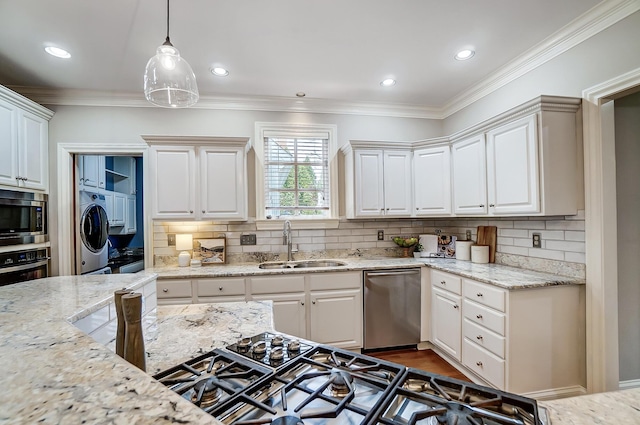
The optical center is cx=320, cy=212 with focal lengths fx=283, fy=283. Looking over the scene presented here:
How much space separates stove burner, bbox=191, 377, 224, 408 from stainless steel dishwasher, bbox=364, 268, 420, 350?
2314 millimetres

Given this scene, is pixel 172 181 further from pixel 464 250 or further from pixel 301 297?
pixel 464 250

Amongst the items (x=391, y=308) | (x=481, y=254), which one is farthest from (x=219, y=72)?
(x=481, y=254)

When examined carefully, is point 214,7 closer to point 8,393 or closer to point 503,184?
point 8,393

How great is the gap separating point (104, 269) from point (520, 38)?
5.30m

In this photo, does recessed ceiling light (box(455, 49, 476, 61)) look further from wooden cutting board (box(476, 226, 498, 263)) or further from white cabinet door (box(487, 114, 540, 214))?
wooden cutting board (box(476, 226, 498, 263))

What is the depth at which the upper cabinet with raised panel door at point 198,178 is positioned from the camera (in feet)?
9.67

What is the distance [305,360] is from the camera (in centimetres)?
92

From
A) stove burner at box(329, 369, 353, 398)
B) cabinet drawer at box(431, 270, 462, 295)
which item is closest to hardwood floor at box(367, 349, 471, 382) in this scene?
cabinet drawer at box(431, 270, 462, 295)

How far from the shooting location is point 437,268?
2.89m

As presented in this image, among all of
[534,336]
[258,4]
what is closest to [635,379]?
[534,336]

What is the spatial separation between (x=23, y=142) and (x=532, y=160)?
4.60 meters

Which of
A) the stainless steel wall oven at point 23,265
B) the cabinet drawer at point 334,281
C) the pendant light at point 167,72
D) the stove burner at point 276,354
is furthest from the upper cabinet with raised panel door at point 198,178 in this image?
the stove burner at point 276,354

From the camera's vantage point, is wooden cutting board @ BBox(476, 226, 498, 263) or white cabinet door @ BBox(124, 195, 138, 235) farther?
white cabinet door @ BBox(124, 195, 138, 235)

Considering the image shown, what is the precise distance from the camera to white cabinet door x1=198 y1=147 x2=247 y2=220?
3.02m
